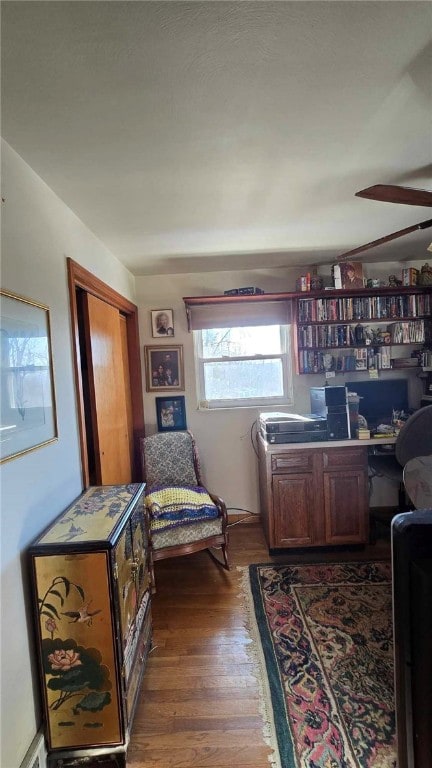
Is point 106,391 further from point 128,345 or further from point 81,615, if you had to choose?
point 81,615

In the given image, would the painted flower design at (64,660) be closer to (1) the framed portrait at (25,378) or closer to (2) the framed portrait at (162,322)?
(1) the framed portrait at (25,378)

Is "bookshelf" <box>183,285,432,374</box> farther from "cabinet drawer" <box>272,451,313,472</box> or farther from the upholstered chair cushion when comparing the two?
the upholstered chair cushion

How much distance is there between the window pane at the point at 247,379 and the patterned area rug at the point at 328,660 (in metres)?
1.48

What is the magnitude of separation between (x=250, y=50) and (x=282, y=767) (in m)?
2.38

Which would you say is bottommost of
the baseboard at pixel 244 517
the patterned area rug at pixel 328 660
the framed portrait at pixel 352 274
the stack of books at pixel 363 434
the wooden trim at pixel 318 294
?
the patterned area rug at pixel 328 660

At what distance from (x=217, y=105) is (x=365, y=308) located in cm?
224

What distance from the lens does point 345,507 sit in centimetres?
265

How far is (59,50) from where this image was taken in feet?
2.99

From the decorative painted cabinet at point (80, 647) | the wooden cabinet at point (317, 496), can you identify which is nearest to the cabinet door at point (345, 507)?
the wooden cabinet at point (317, 496)

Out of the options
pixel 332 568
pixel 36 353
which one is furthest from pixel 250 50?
pixel 332 568

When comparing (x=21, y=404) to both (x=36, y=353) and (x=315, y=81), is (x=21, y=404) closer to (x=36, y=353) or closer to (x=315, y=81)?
(x=36, y=353)

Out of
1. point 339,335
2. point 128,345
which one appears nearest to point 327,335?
point 339,335

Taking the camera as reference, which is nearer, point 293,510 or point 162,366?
point 293,510

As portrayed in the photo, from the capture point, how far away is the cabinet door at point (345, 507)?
2641mm
